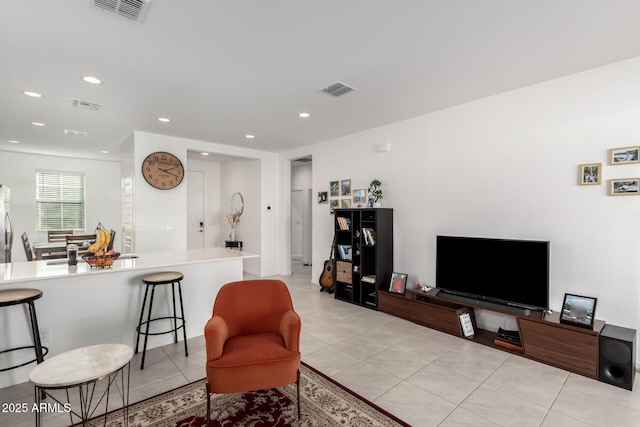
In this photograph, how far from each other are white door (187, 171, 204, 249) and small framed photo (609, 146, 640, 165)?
7.10 metres

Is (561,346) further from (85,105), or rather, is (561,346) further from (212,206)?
(212,206)

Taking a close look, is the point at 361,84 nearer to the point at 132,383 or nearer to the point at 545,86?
the point at 545,86

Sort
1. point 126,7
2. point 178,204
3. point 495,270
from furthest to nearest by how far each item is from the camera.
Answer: point 178,204 < point 495,270 < point 126,7

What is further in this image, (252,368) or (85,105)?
(85,105)

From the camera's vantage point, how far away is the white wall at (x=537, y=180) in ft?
8.75

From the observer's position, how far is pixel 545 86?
3049 mm

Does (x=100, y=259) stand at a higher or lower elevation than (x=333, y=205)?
lower

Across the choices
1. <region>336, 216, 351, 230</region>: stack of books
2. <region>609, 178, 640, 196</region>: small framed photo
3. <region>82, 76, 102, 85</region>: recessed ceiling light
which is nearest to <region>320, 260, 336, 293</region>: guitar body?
<region>336, 216, 351, 230</region>: stack of books

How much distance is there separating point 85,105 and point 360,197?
384 centimetres

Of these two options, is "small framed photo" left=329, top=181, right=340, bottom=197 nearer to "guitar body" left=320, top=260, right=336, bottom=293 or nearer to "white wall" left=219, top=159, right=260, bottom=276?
"guitar body" left=320, top=260, right=336, bottom=293

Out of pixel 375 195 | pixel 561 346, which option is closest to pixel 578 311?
pixel 561 346

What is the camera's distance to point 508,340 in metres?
3.08

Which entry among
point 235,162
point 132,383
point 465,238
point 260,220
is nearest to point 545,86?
point 465,238

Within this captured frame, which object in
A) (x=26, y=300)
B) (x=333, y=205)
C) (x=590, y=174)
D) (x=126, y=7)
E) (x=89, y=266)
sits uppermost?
(x=126, y=7)
